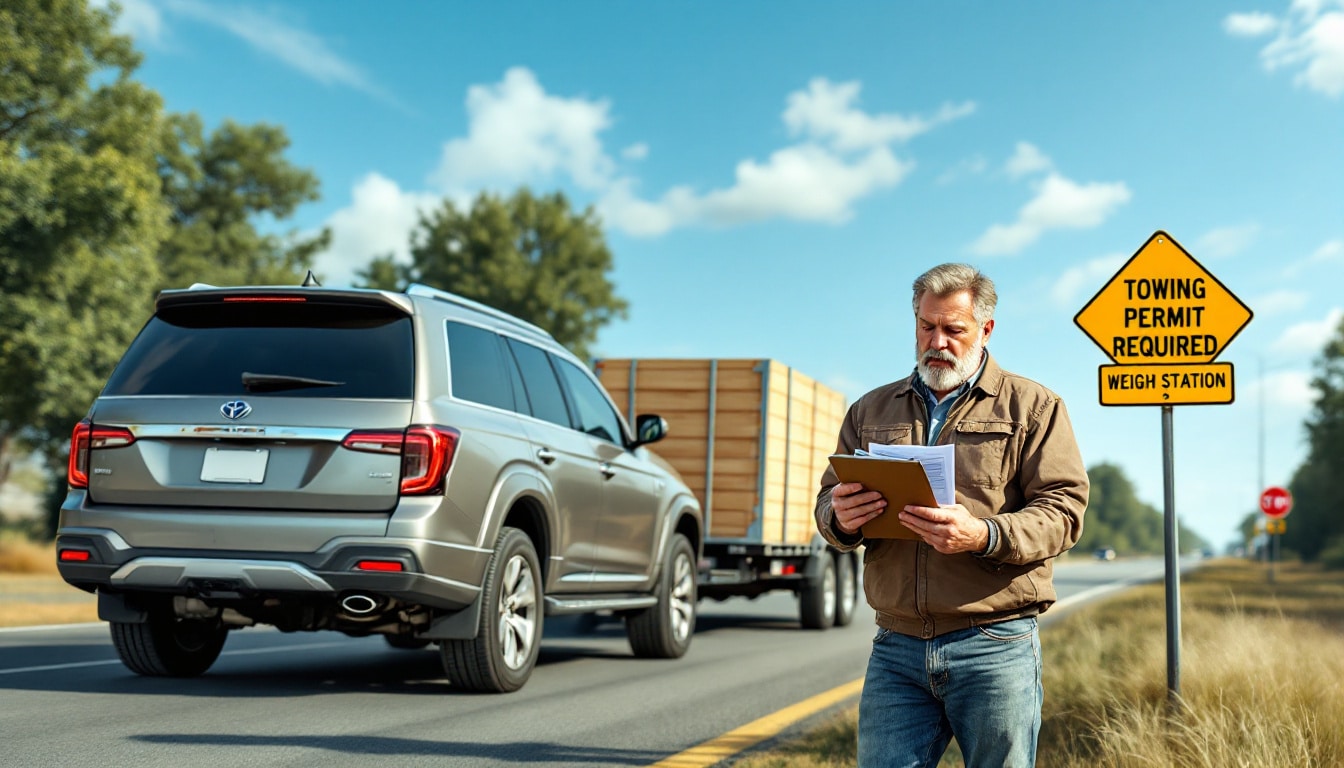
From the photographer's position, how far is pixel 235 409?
667 centimetres

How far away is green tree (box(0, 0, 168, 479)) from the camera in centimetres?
2316

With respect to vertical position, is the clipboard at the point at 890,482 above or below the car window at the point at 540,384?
below

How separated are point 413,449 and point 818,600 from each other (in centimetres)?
871

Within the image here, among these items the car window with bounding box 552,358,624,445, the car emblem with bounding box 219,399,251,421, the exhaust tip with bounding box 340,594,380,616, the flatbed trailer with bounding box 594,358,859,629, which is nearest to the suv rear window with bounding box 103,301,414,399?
the car emblem with bounding box 219,399,251,421

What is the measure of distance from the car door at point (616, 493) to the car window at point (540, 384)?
0.23 m

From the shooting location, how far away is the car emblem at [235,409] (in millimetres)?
6648

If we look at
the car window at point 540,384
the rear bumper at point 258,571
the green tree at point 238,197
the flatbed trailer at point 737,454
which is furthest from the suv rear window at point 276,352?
the green tree at point 238,197

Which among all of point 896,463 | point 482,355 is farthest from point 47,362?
point 896,463

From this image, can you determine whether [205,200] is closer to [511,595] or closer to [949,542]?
[511,595]

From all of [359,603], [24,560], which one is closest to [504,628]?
[359,603]

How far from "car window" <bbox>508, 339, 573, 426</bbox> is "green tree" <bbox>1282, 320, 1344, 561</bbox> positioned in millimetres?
65001

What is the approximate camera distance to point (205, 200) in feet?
141

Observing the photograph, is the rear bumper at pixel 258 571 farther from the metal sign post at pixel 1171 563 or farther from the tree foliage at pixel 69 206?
the tree foliage at pixel 69 206

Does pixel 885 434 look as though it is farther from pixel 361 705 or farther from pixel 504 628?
pixel 361 705
